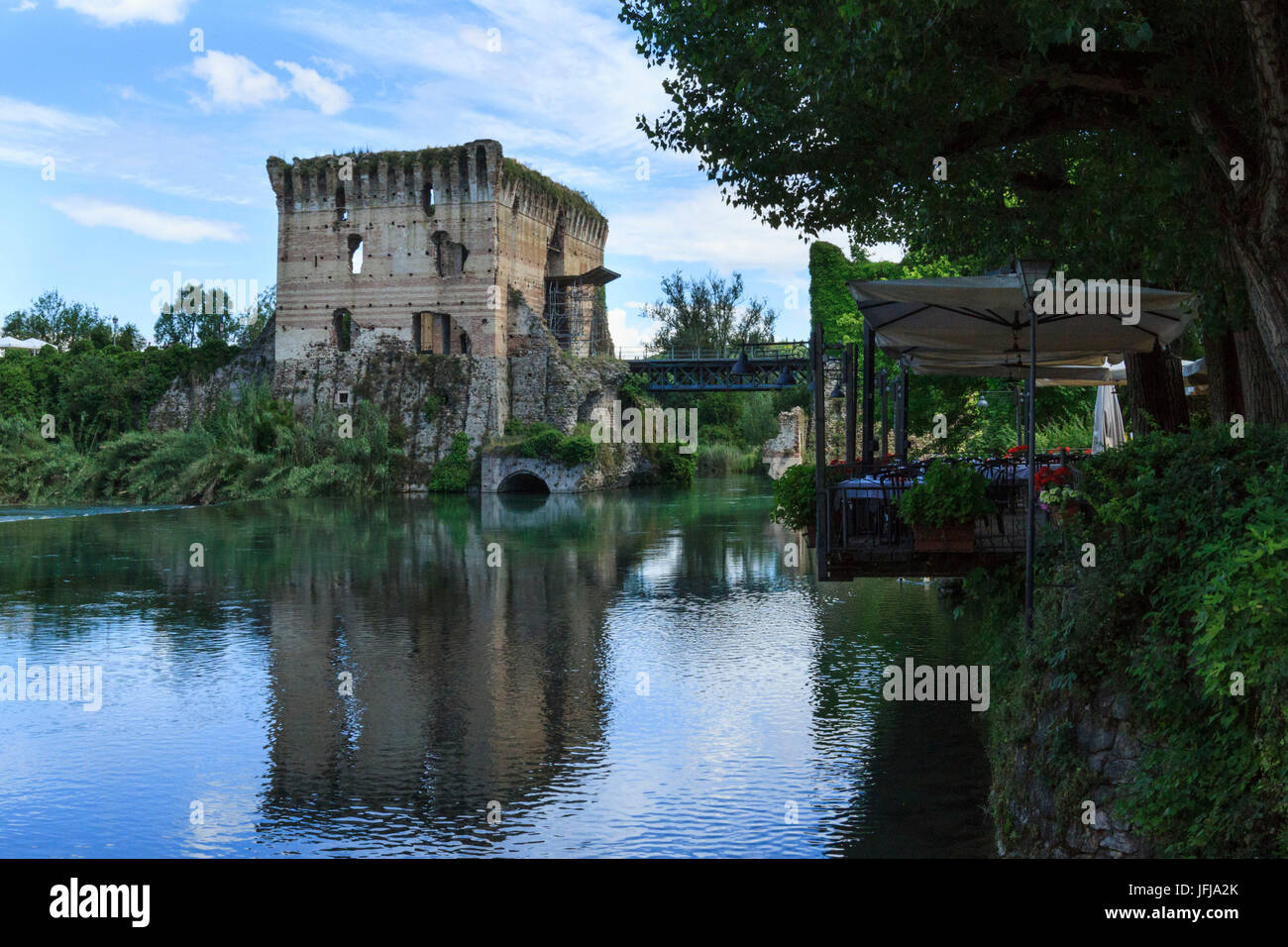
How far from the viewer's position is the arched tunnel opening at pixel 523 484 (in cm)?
4452

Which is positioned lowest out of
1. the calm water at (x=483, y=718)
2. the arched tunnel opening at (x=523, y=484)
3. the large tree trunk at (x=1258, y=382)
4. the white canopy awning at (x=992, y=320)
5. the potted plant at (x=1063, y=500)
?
the calm water at (x=483, y=718)

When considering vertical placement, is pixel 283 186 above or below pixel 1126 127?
above

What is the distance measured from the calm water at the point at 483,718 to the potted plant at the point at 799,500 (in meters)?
1.62

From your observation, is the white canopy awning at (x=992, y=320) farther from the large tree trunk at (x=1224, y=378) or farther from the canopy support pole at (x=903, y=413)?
the canopy support pole at (x=903, y=413)

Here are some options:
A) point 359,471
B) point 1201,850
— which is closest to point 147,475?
point 359,471

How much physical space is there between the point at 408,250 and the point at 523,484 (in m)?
10.0

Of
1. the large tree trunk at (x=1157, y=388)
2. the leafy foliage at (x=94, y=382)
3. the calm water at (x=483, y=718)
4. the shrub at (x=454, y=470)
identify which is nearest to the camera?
the calm water at (x=483, y=718)

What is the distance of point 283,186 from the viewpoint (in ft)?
156

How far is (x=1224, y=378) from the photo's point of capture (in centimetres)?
1184

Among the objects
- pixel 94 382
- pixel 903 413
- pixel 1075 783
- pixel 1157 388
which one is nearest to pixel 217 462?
pixel 94 382

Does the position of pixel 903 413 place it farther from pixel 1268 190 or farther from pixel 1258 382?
pixel 1268 190

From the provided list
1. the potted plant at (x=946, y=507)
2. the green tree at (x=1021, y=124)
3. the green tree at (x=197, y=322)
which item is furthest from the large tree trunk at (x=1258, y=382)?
the green tree at (x=197, y=322)

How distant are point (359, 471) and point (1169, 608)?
129ft
